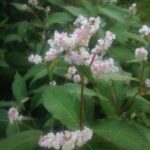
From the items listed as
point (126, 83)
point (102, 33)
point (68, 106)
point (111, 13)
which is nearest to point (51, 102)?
point (68, 106)

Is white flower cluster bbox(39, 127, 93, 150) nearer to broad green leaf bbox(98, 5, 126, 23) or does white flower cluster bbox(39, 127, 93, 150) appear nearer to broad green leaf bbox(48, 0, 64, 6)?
broad green leaf bbox(98, 5, 126, 23)

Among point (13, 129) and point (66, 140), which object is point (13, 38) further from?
point (66, 140)

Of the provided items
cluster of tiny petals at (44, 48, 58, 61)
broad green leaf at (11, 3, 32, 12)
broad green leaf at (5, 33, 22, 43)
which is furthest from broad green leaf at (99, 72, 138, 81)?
broad green leaf at (11, 3, 32, 12)

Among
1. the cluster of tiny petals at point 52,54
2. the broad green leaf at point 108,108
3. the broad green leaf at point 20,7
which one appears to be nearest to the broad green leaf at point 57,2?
the broad green leaf at point 20,7

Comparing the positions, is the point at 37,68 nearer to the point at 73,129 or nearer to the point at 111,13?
the point at 111,13

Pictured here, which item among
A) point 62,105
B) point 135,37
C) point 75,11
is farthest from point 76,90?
point 75,11

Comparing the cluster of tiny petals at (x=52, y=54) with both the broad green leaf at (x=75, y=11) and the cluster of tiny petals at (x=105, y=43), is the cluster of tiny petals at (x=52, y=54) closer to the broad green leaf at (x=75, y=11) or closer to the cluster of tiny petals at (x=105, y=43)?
the cluster of tiny petals at (x=105, y=43)
